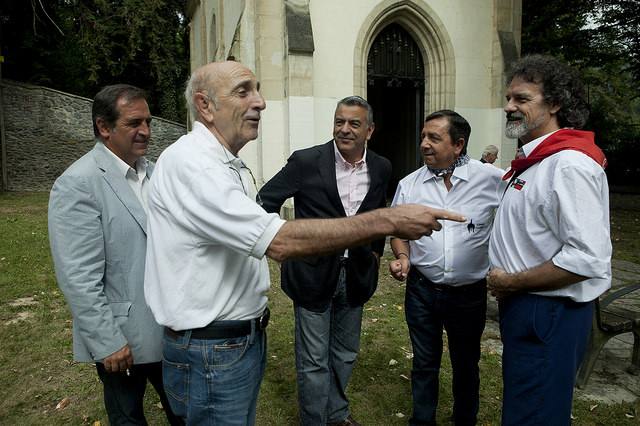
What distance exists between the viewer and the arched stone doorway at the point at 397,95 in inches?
495

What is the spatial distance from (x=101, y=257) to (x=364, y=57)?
10347 mm

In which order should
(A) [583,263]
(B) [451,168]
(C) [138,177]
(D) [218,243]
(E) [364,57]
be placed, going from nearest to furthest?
1. (D) [218,243]
2. (A) [583,263]
3. (C) [138,177]
4. (B) [451,168]
5. (E) [364,57]

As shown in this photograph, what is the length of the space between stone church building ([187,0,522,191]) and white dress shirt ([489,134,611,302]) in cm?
850

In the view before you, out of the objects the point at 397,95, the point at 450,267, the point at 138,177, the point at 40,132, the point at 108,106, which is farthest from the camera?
the point at 40,132

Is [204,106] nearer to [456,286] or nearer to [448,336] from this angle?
[456,286]

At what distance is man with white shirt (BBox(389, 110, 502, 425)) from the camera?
2908 millimetres

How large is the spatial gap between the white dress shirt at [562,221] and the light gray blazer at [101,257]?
168cm

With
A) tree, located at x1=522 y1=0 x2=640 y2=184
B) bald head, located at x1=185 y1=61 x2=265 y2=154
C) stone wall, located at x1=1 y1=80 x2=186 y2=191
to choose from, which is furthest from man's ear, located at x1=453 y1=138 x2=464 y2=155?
stone wall, located at x1=1 y1=80 x2=186 y2=191

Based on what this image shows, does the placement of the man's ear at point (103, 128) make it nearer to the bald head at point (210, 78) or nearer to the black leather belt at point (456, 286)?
the bald head at point (210, 78)

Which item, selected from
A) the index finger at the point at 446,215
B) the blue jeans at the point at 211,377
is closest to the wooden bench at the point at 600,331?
the index finger at the point at 446,215

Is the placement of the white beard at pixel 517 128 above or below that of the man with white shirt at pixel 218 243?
above

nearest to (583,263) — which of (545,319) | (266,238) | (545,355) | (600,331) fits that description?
(545,319)

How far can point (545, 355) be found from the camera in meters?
2.11

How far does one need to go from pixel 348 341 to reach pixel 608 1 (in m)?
16.6
